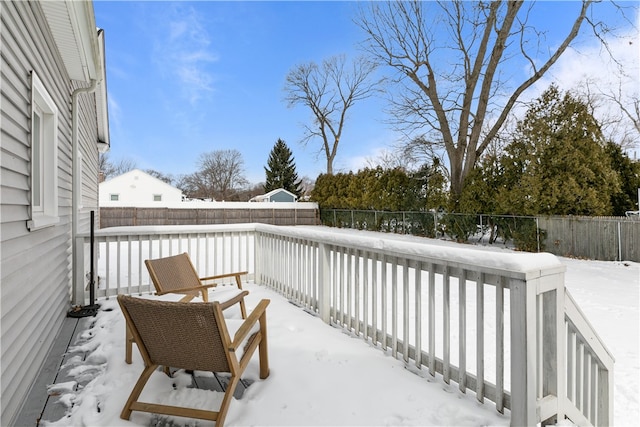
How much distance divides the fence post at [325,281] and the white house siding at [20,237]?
2.29 m

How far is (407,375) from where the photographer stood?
248 centimetres

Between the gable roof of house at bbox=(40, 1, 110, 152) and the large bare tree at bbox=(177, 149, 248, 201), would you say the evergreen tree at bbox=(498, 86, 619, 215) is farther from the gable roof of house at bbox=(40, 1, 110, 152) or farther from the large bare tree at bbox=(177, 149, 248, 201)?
the large bare tree at bbox=(177, 149, 248, 201)

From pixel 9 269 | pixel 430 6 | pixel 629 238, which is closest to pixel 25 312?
pixel 9 269

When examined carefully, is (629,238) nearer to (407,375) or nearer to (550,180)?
(550,180)

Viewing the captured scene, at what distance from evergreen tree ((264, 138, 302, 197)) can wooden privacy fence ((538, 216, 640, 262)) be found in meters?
28.9

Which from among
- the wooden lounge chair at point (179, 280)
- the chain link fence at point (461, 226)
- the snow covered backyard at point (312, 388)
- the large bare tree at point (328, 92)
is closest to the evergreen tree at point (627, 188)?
the chain link fence at point (461, 226)

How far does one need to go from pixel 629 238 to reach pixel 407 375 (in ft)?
28.4

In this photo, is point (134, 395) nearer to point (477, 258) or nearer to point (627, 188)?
point (477, 258)

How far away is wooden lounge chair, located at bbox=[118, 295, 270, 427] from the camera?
1863 mm

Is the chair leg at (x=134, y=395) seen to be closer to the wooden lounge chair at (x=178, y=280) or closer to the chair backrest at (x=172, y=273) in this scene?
the wooden lounge chair at (x=178, y=280)

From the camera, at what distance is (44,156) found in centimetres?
348

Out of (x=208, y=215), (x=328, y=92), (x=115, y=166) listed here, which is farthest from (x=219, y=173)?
(x=208, y=215)

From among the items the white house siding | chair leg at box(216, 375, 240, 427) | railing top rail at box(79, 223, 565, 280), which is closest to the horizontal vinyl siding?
the white house siding

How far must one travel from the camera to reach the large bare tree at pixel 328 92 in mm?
24172
